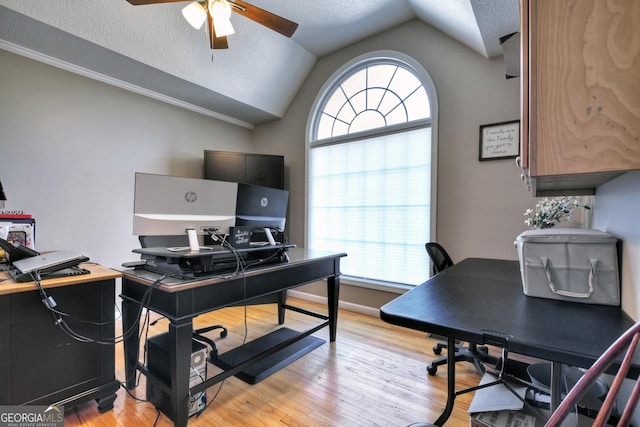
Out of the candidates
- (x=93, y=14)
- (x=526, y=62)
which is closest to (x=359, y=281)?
(x=526, y=62)

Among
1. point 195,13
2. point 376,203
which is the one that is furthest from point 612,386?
point 376,203

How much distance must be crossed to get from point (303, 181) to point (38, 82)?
2.95 meters

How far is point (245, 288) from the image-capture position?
1726 mm

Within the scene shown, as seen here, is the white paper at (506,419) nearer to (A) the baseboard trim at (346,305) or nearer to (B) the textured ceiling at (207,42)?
(A) the baseboard trim at (346,305)

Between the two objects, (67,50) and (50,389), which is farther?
(67,50)

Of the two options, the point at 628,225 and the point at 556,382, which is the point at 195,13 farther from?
the point at 556,382

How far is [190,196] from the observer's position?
1530 mm

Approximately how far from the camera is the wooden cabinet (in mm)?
595

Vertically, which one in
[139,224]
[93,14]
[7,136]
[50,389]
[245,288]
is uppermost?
[93,14]

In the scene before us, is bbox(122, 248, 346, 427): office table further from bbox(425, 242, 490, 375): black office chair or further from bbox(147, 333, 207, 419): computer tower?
bbox(425, 242, 490, 375): black office chair

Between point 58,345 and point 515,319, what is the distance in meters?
2.23

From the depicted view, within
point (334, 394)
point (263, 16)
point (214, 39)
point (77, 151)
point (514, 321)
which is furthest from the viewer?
point (77, 151)

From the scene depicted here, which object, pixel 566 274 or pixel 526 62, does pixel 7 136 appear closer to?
pixel 526 62

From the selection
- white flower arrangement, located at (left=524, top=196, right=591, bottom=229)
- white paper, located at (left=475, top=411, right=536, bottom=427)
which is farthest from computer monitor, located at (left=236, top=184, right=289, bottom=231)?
white flower arrangement, located at (left=524, top=196, right=591, bottom=229)
